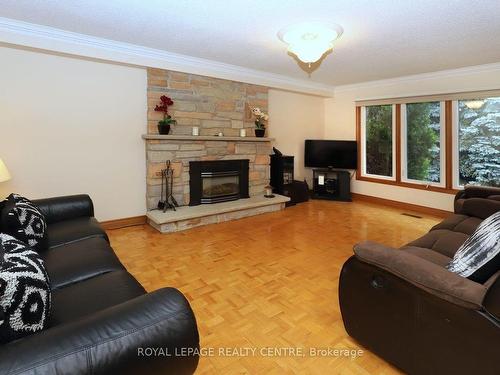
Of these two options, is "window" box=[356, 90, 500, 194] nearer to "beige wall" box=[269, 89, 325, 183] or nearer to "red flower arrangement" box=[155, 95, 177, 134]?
"beige wall" box=[269, 89, 325, 183]

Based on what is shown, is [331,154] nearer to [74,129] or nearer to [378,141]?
[378,141]

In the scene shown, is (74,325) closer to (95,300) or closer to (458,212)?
(95,300)

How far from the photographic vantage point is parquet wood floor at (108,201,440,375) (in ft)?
5.47

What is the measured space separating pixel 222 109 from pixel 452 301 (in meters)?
4.03

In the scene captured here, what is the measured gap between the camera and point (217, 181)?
473 centimetres

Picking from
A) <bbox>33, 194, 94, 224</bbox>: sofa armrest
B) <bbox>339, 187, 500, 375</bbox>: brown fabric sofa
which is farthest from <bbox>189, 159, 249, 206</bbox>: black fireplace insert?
<bbox>339, 187, 500, 375</bbox>: brown fabric sofa

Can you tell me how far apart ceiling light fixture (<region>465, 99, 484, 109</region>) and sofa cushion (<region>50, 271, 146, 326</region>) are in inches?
202

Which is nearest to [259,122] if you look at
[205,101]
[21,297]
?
[205,101]

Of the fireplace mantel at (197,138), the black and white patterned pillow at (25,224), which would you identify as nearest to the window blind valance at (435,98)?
the fireplace mantel at (197,138)

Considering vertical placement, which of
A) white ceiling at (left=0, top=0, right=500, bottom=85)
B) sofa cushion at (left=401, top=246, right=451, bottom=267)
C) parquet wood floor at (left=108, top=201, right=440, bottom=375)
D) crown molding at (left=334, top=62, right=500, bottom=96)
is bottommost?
parquet wood floor at (left=108, top=201, right=440, bottom=375)

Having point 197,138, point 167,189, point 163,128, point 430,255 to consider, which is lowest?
point 430,255

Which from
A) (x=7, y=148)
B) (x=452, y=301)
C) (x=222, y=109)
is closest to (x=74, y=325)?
(x=452, y=301)

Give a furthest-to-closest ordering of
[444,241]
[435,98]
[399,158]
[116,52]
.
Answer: [399,158] → [435,98] → [116,52] → [444,241]

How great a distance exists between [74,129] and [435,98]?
5190mm
